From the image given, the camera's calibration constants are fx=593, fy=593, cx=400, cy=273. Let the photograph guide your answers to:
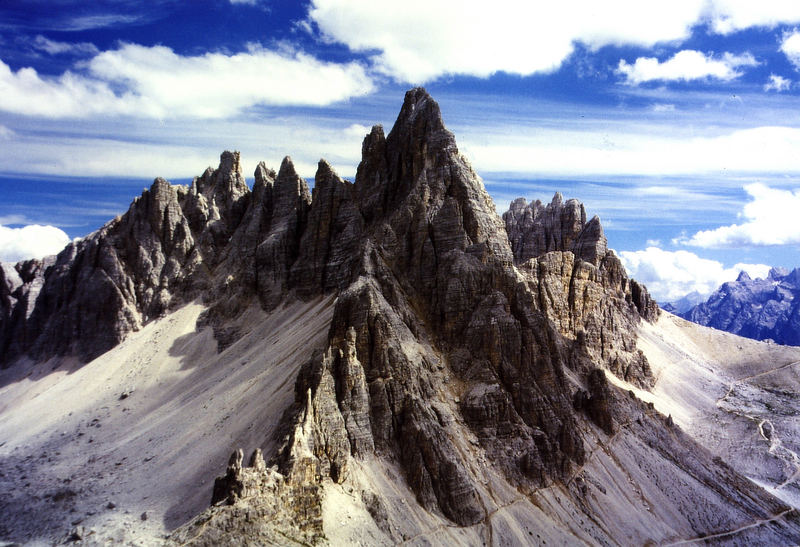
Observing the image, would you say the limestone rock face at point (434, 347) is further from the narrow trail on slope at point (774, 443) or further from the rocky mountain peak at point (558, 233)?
the rocky mountain peak at point (558, 233)

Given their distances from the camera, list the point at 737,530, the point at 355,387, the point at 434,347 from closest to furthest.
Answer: the point at 355,387
the point at 737,530
the point at 434,347

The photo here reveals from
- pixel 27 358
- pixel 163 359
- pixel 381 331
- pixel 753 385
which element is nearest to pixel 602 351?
pixel 753 385

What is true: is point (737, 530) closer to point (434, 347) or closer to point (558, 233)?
point (434, 347)

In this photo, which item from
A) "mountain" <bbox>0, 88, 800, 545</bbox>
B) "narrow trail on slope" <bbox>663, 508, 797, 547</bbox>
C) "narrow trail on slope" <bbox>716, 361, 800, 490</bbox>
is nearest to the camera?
"mountain" <bbox>0, 88, 800, 545</bbox>

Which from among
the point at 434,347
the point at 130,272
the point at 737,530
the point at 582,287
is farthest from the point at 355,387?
the point at 130,272

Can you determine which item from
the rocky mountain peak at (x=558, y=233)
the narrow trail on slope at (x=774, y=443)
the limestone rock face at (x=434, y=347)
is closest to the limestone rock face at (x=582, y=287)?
the rocky mountain peak at (x=558, y=233)

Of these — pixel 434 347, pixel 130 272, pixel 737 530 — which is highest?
pixel 434 347

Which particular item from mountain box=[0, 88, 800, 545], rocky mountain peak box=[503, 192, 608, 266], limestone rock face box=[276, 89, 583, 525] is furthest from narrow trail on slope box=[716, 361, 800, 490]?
limestone rock face box=[276, 89, 583, 525]

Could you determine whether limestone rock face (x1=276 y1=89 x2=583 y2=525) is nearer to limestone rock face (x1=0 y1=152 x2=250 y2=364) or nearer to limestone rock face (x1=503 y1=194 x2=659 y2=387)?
limestone rock face (x1=503 y1=194 x2=659 y2=387)

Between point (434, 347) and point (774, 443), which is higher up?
point (434, 347)
